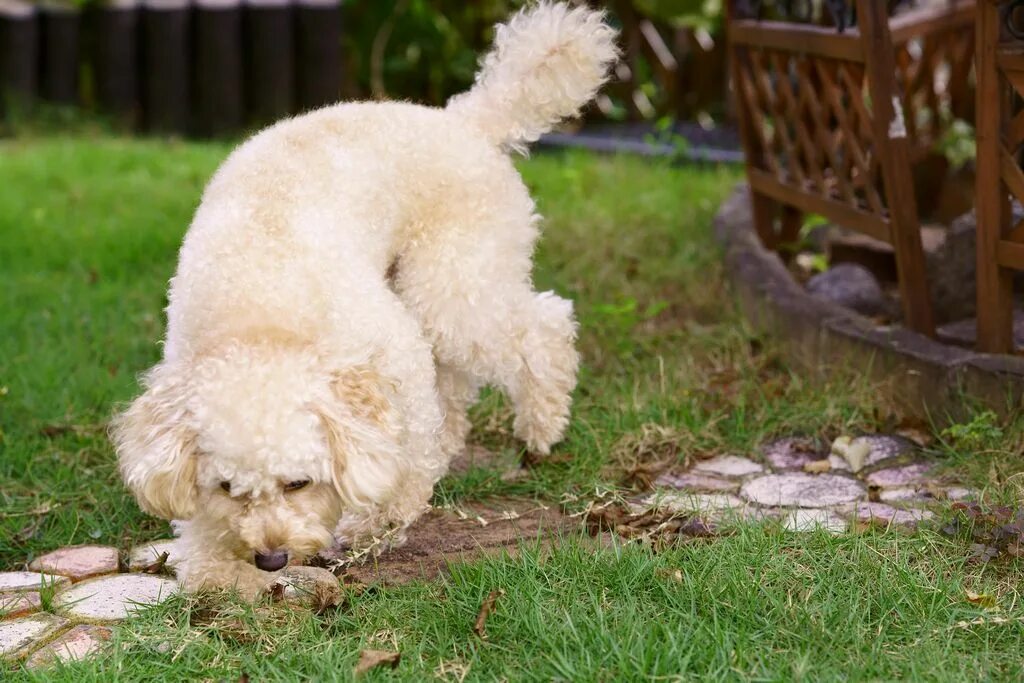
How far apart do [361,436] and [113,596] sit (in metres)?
0.84

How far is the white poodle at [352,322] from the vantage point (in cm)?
290

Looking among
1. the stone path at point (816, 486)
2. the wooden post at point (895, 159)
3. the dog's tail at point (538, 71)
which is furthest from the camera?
the wooden post at point (895, 159)

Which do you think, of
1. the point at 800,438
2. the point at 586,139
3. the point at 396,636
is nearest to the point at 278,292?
the point at 396,636

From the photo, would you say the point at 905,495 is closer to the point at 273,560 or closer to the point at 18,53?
the point at 273,560

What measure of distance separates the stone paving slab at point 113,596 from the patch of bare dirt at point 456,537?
0.44 m

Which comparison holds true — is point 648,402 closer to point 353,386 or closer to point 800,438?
point 800,438

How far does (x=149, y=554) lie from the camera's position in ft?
11.6

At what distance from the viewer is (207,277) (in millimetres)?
3201

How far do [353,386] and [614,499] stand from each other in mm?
976

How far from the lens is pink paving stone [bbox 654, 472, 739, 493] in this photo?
3.81 metres

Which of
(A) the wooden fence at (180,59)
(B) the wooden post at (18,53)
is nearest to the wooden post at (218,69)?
(A) the wooden fence at (180,59)

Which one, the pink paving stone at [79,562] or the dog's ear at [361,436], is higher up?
the dog's ear at [361,436]

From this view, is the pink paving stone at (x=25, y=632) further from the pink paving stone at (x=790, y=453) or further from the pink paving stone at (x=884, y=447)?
the pink paving stone at (x=884, y=447)

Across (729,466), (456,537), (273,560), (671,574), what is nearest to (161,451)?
(273,560)
